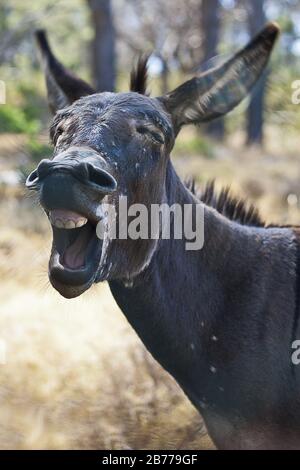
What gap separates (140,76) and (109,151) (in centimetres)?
103

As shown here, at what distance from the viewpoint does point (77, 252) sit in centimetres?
319

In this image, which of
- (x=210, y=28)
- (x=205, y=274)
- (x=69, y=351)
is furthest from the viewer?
Result: (x=210, y=28)

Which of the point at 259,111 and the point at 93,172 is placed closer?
the point at 93,172

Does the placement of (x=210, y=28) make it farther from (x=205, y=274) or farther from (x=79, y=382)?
(x=205, y=274)

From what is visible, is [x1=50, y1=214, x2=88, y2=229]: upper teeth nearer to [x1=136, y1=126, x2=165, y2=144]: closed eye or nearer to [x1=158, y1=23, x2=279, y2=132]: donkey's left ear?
[x1=136, y1=126, x2=165, y2=144]: closed eye

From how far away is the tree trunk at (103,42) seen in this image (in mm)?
14148

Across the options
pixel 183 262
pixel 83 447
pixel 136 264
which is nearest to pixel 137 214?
pixel 136 264

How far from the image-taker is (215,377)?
388cm

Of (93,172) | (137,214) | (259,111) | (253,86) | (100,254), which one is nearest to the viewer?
(93,172)

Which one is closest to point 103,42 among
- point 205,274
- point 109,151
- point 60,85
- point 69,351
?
point 69,351

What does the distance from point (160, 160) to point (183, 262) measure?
60 centimetres

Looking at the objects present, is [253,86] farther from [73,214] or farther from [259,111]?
[259,111]

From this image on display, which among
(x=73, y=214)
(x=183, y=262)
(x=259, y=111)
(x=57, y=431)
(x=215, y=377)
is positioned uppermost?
(x=73, y=214)

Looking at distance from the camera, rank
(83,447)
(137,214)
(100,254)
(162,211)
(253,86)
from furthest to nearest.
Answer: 1. (83,447)
2. (253,86)
3. (162,211)
4. (137,214)
5. (100,254)
